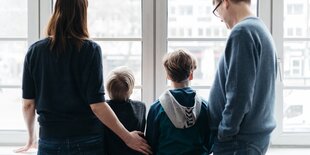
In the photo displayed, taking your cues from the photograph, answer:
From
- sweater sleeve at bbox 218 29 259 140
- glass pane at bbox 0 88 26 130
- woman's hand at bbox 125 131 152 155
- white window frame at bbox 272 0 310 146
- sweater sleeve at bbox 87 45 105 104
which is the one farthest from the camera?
glass pane at bbox 0 88 26 130

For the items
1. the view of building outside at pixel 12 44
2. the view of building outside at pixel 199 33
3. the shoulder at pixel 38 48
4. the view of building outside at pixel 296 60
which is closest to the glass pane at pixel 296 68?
the view of building outside at pixel 296 60

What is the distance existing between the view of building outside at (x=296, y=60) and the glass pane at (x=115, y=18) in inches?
31.0

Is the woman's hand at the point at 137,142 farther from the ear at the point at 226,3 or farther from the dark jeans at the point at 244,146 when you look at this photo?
Answer: the ear at the point at 226,3

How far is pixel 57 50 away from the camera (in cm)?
150

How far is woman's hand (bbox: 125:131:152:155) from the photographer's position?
5.28 ft

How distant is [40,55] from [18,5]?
807mm

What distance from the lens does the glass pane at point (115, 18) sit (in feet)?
7.07

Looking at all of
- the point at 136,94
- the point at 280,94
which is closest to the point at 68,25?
the point at 136,94

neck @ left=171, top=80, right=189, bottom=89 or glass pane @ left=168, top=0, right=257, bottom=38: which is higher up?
glass pane @ left=168, top=0, right=257, bottom=38

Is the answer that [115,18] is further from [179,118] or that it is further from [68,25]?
[179,118]

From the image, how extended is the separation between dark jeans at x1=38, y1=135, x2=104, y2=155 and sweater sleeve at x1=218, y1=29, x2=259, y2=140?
20.6 inches

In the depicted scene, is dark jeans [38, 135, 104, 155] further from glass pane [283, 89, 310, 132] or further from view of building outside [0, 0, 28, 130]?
glass pane [283, 89, 310, 132]

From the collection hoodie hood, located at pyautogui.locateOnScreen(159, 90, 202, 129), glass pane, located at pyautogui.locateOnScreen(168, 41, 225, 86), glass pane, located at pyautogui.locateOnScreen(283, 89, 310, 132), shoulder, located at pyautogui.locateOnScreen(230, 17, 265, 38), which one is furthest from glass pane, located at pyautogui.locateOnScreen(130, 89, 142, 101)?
shoulder, located at pyautogui.locateOnScreen(230, 17, 265, 38)

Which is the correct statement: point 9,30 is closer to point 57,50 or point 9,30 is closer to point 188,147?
point 57,50
